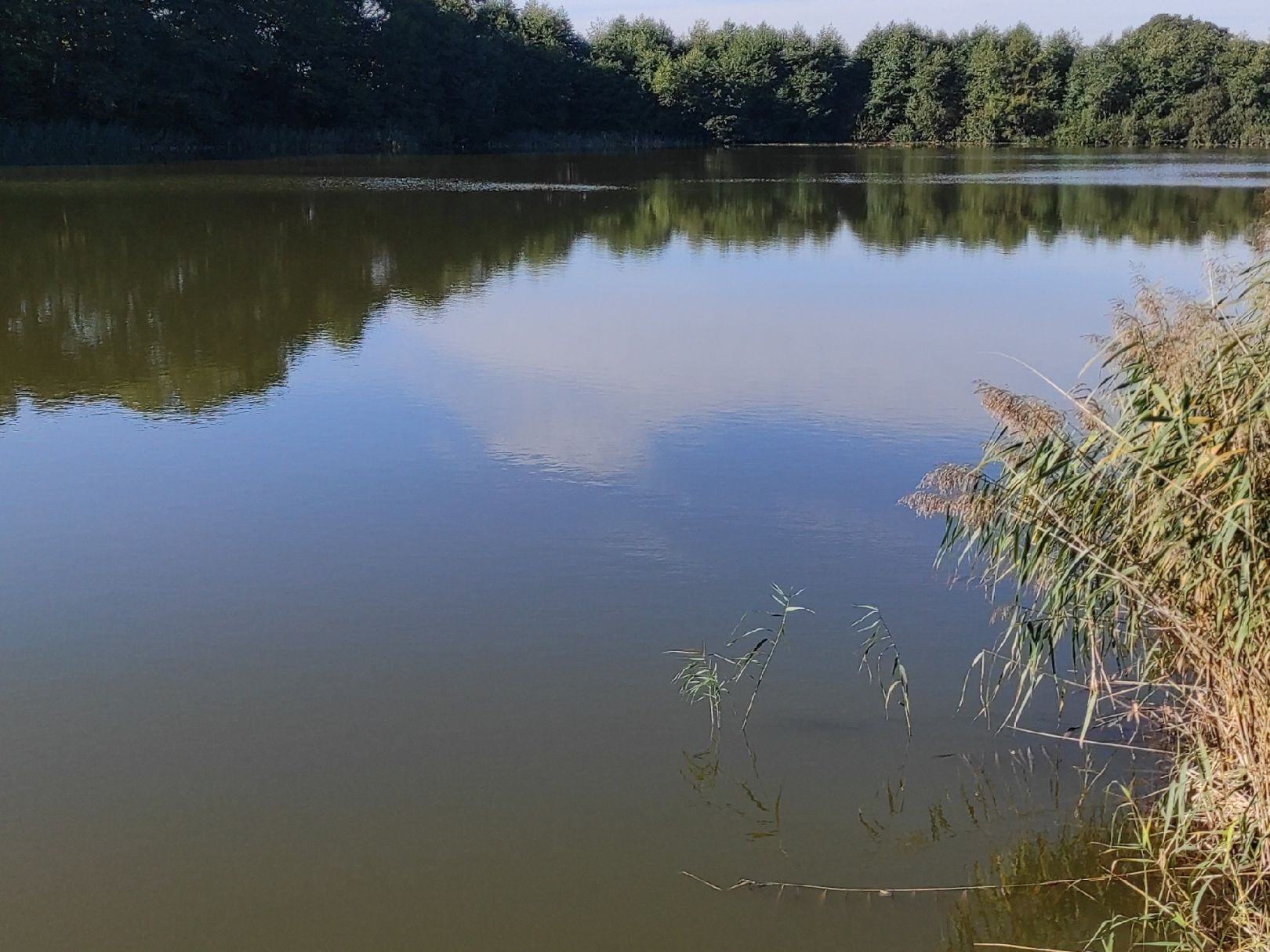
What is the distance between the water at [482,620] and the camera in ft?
8.51

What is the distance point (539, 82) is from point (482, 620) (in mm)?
42143

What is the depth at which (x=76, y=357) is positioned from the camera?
7.54m

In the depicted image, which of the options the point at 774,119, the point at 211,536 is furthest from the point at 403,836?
the point at 774,119

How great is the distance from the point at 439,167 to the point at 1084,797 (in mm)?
26783

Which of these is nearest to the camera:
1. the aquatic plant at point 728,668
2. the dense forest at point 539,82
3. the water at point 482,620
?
the water at point 482,620

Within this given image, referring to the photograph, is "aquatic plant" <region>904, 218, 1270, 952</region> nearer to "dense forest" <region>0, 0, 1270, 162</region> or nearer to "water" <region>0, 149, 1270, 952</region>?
"water" <region>0, 149, 1270, 952</region>

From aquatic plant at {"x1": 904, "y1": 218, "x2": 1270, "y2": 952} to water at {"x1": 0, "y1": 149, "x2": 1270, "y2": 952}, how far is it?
0.75 feet

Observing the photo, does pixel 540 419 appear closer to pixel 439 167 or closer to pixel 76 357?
pixel 76 357

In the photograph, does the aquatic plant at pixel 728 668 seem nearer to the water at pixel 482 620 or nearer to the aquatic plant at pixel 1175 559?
the water at pixel 482 620

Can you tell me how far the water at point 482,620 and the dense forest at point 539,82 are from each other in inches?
758

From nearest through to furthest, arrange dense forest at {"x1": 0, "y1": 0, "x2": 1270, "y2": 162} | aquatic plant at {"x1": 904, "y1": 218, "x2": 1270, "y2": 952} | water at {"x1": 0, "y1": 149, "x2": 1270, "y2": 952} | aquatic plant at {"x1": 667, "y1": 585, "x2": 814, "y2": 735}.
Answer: aquatic plant at {"x1": 904, "y1": 218, "x2": 1270, "y2": 952} < water at {"x1": 0, "y1": 149, "x2": 1270, "y2": 952} < aquatic plant at {"x1": 667, "y1": 585, "x2": 814, "y2": 735} < dense forest at {"x1": 0, "y1": 0, "x2": 1270, "y2": 162}

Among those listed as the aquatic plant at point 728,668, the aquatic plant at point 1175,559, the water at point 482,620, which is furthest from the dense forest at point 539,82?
the aquatic plant at point 1175,559

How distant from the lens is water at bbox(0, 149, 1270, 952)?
8.51ft

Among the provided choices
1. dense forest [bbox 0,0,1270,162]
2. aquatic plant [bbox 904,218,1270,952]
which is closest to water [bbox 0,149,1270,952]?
aquatic plant [bbox 904,218,1270,952]
